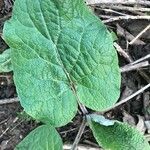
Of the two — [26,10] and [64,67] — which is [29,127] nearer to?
[64,67]

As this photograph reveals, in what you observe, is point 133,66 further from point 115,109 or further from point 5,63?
point 5,63

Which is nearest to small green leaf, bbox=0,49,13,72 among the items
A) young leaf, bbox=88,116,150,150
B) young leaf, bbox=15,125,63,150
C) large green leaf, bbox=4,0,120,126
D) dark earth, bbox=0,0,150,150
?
dark earth, bbox=0,0,150,150

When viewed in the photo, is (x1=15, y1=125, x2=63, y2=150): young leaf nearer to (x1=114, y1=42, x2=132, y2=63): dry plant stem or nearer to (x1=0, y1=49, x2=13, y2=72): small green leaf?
(x1=0, y1=49, x2=13, y2=72): small green leaf

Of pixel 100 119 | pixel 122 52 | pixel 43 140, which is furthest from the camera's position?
pixel 122 52

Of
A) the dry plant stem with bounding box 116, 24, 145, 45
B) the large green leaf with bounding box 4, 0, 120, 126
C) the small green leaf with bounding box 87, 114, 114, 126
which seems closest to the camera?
the large green leaf with bounding box 4, 0, 120, 126

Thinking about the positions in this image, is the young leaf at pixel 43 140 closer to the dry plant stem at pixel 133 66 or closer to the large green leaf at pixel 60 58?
the large green leaf at pixel 60 58

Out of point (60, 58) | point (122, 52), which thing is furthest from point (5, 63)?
point (122, 52)
